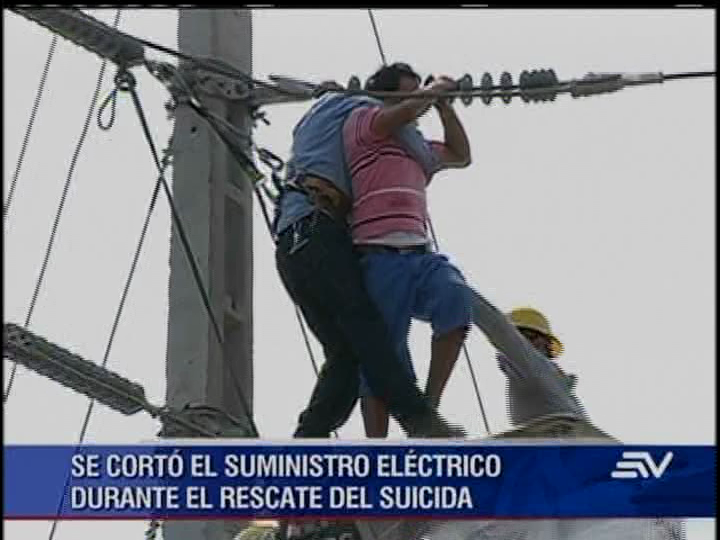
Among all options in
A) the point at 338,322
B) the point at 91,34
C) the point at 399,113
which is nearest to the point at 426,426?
the point at 338,322

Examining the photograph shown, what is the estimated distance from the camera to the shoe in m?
7.80

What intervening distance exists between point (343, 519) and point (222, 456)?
0.53m

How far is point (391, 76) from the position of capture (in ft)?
26.2

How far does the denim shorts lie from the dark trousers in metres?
0.05

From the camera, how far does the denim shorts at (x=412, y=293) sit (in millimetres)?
7895

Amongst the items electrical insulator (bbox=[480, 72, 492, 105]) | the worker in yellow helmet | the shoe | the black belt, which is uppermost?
electrical insulator (bbox=[480, 72, 492, 105])

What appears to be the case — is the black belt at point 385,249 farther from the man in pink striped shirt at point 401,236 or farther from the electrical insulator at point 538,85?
the electrical insulator at point 538,85

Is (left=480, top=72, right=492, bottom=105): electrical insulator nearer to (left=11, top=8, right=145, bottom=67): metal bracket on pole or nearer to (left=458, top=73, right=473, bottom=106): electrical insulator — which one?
(left=458, top=73, right=473, bottom=106): electrical insulator

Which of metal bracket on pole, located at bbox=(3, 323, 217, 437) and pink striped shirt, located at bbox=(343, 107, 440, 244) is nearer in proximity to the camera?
pink striped shirt, located at bbox=(343, 107, 440, 244)

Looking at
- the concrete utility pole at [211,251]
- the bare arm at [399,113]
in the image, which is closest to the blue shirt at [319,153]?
the bare arm at [399,113]

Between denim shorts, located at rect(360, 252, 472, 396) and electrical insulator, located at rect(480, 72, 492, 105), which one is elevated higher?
electrical insulator, located at rect(480, 72, 492, 105)

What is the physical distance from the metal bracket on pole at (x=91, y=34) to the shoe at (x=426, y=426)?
164 cm

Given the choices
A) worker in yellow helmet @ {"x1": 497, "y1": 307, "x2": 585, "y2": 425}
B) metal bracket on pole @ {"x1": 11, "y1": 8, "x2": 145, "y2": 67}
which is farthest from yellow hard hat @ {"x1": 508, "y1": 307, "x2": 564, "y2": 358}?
metal bracket on pole @ {"x1": 11, "y1": 8, "x2": 145, "y2": 67}

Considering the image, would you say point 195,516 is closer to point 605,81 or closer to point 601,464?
point 601,464
